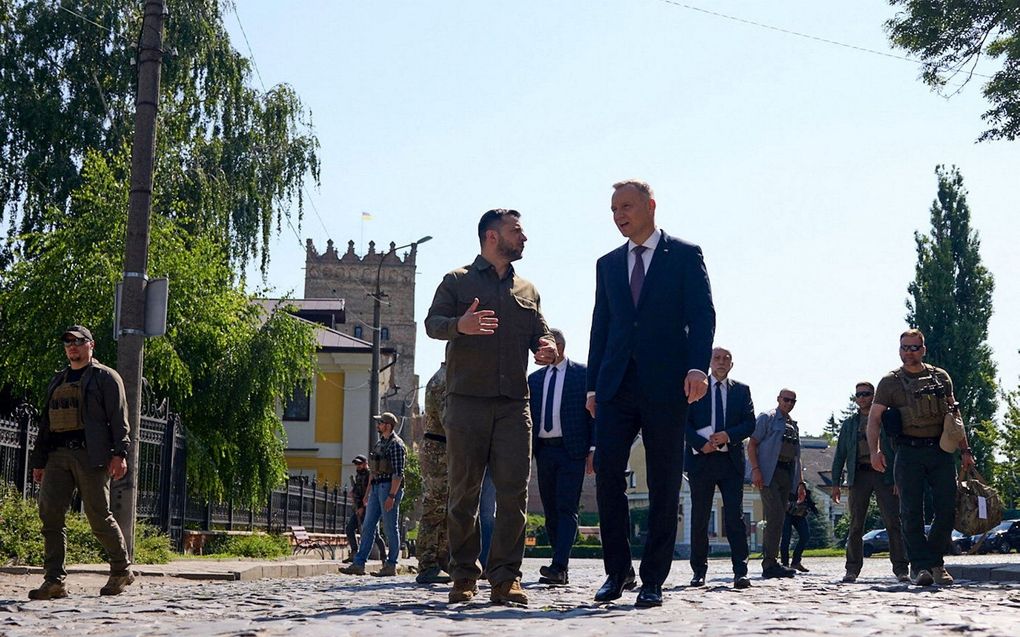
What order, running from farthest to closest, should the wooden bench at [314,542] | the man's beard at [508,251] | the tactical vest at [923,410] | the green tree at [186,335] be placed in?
the wooden bench at [314,542], the green tree at [186,335], the tactical vest at [923,410], the man's beard at [508,251]

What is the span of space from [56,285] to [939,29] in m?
14.1

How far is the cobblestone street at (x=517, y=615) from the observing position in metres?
5.21

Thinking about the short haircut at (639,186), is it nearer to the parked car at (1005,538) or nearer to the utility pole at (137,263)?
the utility pole at (137,263)

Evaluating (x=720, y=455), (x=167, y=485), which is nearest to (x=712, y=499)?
(x=720, y=455)

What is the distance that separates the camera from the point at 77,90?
93.6ft

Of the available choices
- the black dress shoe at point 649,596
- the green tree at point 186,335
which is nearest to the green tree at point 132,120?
the green tree at point 186,335

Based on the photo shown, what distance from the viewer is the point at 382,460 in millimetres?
14148

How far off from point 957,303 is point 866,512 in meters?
46.9

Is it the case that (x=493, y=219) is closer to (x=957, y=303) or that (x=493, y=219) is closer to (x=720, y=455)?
(x=720, y=455)

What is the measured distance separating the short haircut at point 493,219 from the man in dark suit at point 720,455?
11.8ft

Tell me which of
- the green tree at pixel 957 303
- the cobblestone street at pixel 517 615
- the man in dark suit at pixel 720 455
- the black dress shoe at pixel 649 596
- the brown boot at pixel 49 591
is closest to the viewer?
the cobblestone street at pixel 517 615

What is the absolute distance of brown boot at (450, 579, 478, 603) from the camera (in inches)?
273

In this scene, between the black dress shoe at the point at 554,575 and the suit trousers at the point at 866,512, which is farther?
the suit trousers at the point at 866,512

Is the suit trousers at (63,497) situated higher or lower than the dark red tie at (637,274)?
lower
